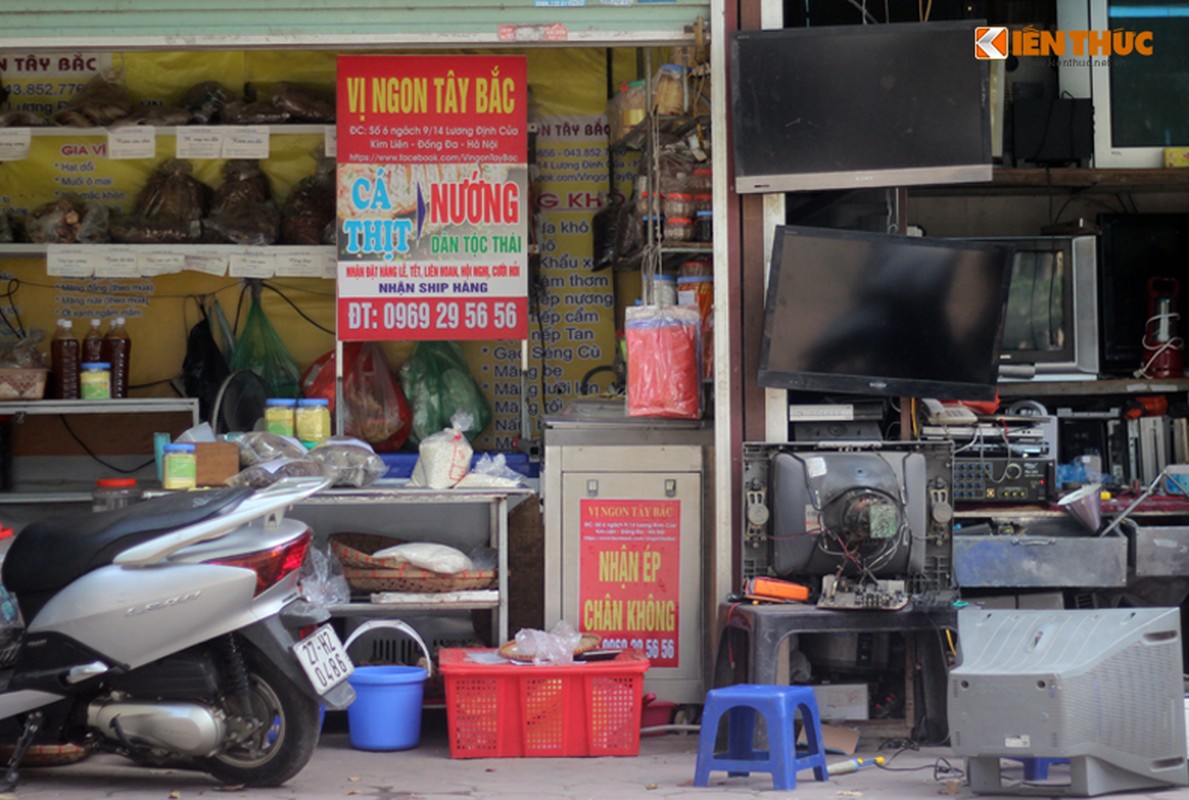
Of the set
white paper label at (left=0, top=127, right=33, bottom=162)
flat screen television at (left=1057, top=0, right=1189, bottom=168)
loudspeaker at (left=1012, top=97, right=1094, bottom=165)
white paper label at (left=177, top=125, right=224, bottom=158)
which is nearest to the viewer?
loudspeaker at (left=1012, top=97, right=1094, bottom=165)

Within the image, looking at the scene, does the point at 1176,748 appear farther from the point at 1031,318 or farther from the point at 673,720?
the point at 1031,318

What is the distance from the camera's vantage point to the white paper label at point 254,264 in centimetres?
799

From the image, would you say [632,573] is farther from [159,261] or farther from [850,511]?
[159,261]

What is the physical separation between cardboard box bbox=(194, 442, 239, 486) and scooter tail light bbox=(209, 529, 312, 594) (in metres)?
1.29

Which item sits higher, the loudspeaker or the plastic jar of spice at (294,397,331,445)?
the loudspeaker

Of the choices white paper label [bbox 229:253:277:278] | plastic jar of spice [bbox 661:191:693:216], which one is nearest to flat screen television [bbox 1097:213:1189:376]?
plastic jar of spice [bbox 661:191:693:216]

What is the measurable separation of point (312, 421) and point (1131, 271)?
163 inches

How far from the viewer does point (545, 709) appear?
6070 mm

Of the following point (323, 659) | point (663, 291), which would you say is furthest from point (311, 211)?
point (323, 659)

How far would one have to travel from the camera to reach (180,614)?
5.08 m

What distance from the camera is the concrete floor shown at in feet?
17.3

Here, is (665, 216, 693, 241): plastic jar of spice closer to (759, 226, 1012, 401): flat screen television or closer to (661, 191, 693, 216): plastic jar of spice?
(661, 191, 693, 216): plastic jar of spice

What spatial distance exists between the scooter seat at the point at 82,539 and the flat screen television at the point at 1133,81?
15.7ft

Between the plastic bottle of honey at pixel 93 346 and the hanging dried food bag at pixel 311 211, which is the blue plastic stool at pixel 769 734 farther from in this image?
the plastic bottle of honey at pixel 93 346
